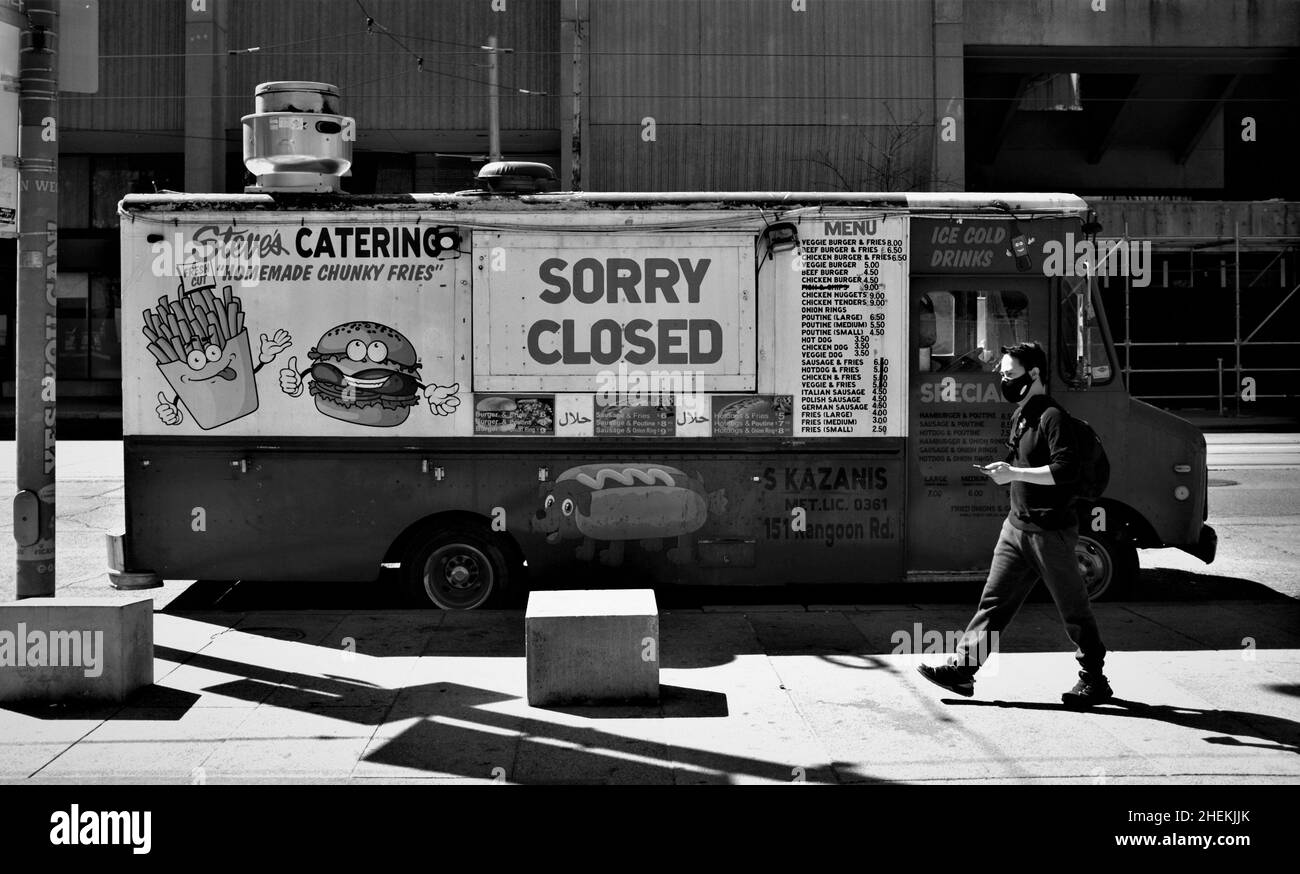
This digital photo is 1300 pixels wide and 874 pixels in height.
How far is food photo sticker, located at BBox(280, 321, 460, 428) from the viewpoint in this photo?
28.0ft

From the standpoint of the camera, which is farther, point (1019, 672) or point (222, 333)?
point (222, 333)

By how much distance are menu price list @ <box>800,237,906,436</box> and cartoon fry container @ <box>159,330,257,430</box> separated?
12.7 feet

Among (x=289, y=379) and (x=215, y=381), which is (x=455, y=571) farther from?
(x=215, y=381)

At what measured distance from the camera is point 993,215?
8.67 meters

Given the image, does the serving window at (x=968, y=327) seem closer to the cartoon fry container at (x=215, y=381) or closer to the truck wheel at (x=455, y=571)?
the truck wheel at (x=455, y=571)

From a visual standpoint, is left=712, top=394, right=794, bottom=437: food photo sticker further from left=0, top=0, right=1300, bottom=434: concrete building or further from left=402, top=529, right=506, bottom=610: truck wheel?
left=0, top=0, right=1300, bottom=434: concrete building

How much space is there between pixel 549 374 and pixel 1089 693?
4.10 m

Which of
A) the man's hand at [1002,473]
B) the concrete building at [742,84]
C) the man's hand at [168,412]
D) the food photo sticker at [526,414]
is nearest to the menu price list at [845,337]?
the food photo sticker at [526,414]

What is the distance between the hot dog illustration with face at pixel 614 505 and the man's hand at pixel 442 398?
89cm

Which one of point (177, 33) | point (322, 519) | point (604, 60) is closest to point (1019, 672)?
point (322, 519)

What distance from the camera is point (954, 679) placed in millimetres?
6672

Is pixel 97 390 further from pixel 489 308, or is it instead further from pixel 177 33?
pixel 489 308
